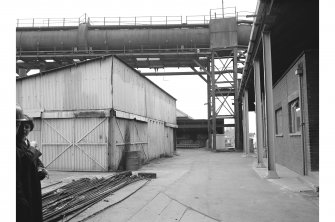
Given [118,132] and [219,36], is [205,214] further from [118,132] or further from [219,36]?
[219,36]

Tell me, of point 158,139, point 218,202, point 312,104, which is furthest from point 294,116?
point 158,139

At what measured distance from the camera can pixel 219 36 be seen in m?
29.7

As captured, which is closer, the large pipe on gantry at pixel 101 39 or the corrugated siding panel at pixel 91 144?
the corrugated siding panel at pixel 91 144

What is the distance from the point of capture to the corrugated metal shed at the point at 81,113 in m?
14.9

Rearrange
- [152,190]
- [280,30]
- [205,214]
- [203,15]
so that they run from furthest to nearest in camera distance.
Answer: [203,15], [280,30], [152,190], [205,214]

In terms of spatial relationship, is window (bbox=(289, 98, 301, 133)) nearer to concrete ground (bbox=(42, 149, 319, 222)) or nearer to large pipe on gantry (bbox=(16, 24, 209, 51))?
concrete ground (bbox=(42, 149, 319, 222))

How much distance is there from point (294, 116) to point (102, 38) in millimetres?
20358

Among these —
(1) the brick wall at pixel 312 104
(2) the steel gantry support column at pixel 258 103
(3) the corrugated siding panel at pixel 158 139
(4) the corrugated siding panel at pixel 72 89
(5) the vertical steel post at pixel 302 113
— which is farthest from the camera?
(3) the corrugated siding panel at pixel 158 139

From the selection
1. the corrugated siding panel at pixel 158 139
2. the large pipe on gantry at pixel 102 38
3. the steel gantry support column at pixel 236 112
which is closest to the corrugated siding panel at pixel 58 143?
the corrugated siding panel at pixel 158 139

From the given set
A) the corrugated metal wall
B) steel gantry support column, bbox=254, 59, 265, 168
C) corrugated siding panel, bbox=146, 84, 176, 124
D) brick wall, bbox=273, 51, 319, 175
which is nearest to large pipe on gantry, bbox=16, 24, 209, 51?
corrugated siding panel, bbox=146, 84, 176, 124

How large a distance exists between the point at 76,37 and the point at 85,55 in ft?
6.19

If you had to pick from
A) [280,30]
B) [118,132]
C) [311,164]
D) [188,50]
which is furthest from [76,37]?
[311,164]

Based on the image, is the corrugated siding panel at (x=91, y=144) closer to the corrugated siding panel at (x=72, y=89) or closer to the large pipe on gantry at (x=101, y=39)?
the corrugated siding panel at (x=72, y=89)

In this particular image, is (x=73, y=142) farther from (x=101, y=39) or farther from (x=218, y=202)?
(x=101, y=39)
